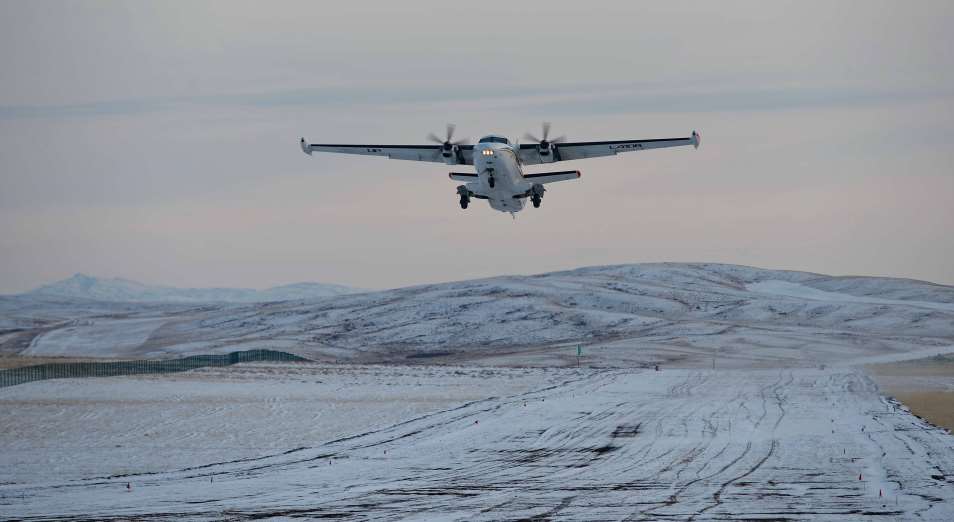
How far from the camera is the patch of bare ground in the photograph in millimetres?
53219

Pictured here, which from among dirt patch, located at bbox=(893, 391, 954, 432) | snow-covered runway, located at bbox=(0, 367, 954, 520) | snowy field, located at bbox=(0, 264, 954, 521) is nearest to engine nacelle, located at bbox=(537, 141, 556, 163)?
snowy field, located at bbox=(0, 264, 954, 521)

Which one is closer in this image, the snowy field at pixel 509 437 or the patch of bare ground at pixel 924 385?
the snowy field at pixel 509 437

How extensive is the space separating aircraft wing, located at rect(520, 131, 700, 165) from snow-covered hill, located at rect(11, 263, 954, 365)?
36.8 m

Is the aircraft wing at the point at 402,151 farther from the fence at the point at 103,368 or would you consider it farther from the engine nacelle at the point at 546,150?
the fence at the point at 103,368

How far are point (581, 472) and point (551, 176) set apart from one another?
100 feet

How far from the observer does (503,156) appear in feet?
202

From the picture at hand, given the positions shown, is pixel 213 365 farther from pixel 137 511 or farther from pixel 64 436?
pixel 137 511

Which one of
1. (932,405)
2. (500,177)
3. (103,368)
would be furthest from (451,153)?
(103,368)

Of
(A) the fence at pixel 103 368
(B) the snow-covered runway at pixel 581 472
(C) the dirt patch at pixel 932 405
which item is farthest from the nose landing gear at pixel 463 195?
(A) the fence at pixel 103 368

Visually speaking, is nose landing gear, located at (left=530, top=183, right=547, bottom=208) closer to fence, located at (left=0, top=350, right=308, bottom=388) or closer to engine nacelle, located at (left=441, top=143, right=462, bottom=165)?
engine nacelle, located at (left=441, top=143, right=462, bottom=165)

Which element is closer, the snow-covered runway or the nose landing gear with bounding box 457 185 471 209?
the snow-covered runway

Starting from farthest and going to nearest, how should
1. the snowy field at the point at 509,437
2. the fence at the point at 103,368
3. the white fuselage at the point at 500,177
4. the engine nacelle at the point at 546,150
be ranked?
1. the fence at the point at 103,368
2. the engine nacelle at the point at 546,150
3. the white fuselage at the point at 500,177
4. the snowy field at the point at 509,437

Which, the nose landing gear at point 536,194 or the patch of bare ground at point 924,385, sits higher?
the nose landing gear at point 536,194

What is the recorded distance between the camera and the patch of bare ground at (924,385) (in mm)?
53219
